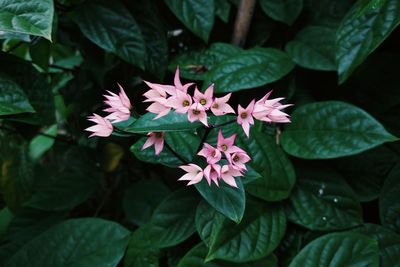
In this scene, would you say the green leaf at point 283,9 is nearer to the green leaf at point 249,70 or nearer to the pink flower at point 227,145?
the green leaf at point 249,70

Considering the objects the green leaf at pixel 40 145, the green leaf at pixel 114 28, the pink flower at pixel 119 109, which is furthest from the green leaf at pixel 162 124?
the green leaf at pixel 40 145

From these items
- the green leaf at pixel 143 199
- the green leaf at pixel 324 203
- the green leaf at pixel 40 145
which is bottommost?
the green leaf at pixel 40 145

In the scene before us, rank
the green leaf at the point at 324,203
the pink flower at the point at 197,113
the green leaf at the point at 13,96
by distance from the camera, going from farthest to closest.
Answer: the green leaf at the point at 324,203 → the green leaf at the point at 13,96 → the pink flower at the point at 197,113

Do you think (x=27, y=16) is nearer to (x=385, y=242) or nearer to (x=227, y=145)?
(x=227, y=145)

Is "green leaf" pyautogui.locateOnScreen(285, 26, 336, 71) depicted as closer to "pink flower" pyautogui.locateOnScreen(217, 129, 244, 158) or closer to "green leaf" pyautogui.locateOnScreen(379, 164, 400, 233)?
"green leaf" pyautogui.locateOnScreen(379, 164, 400, 233)

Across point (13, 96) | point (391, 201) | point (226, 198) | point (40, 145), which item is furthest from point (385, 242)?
point (40, 145)

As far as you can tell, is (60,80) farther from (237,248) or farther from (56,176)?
(237,248)

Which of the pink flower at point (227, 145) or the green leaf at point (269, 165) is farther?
the green leaf at point (269, 165)
